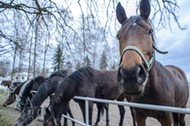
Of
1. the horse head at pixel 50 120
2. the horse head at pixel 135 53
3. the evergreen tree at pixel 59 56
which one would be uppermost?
the evergreen tree at pixel 59 56

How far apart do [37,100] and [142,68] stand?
12.8 feet

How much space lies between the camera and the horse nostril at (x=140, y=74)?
1706 mm

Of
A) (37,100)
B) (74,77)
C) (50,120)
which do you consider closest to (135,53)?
(50,120)

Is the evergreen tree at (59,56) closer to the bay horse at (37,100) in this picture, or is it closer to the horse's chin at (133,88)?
the bay horse at (37,100)

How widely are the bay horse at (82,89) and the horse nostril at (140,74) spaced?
2.61m

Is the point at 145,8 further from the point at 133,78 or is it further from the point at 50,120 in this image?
the point at 50,120

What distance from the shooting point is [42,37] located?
6645 millimetres

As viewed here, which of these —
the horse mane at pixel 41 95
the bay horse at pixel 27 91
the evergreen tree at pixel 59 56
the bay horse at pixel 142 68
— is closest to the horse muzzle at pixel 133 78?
the bay horse at pixel 142 68

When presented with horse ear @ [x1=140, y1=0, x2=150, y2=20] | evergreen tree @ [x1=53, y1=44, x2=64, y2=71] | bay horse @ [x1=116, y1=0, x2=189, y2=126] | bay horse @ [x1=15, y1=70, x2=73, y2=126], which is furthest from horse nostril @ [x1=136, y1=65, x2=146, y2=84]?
evergreen tree @ [x1=53, y1=44, x2=64, y2=71]

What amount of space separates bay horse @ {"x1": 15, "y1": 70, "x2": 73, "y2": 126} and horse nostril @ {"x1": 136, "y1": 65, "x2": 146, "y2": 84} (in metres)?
3.55

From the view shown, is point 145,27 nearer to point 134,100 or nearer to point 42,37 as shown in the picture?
point 134,100

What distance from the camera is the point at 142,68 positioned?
1.75 m

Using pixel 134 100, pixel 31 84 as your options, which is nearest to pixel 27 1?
pixel 31 84

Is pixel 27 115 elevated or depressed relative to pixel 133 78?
depressed
